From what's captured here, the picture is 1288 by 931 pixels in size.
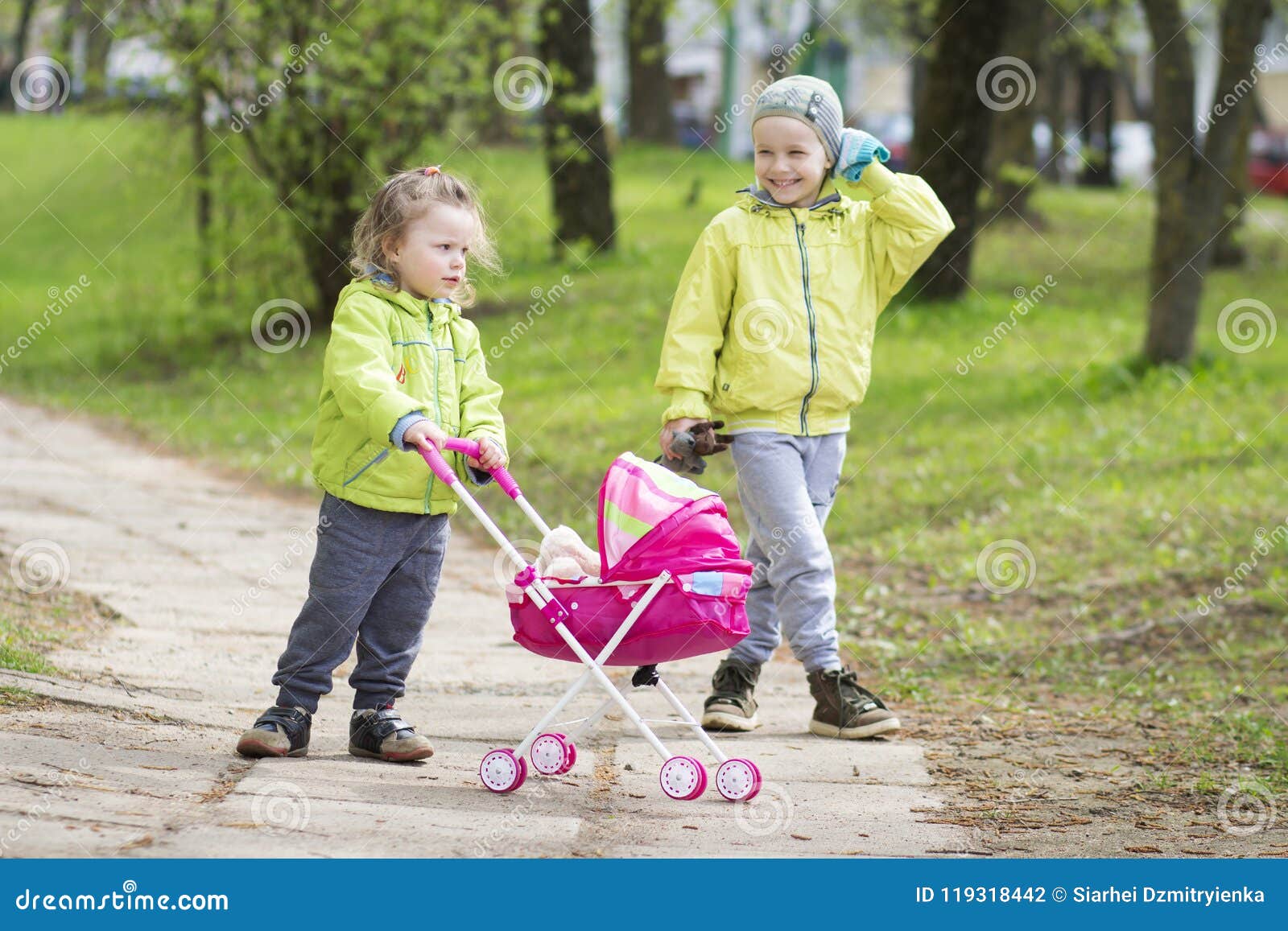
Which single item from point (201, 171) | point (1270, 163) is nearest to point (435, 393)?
point (201, 171)

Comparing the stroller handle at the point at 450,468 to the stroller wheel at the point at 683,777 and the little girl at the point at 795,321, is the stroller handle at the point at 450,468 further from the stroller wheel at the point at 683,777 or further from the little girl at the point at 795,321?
the stroller wheel at the point at 683,777

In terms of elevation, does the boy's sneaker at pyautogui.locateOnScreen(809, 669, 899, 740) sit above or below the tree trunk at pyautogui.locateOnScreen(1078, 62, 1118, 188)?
below

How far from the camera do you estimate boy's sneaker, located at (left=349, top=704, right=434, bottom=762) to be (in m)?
3.85

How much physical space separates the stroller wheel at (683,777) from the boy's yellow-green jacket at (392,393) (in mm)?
878

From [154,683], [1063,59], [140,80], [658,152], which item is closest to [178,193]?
[140,80]

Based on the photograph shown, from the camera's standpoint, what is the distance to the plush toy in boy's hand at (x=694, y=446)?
13.5 ft

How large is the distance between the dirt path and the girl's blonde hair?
4.10 feet

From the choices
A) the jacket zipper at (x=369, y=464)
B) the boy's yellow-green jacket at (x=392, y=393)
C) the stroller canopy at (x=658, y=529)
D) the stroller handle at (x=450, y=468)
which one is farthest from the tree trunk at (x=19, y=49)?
the stroller canopy at (x=658, y=529)

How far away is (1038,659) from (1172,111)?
21.1 ft
